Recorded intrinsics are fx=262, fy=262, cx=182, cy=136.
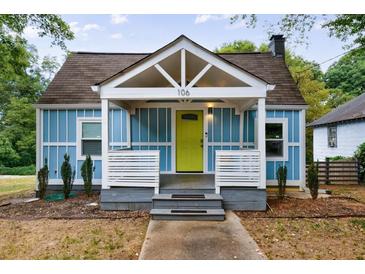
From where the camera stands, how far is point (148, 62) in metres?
5.89

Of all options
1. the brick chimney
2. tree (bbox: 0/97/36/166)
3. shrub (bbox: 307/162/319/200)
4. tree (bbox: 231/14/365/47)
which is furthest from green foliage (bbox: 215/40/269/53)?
tree (bbox: 0/97/36/166)

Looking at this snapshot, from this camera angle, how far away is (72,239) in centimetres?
438

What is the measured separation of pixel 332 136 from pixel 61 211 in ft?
48.1

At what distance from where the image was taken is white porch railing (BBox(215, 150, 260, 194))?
605cm

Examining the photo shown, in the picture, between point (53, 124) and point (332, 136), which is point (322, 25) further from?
point (332, 136)

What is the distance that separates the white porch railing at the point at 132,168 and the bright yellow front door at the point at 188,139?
226cm

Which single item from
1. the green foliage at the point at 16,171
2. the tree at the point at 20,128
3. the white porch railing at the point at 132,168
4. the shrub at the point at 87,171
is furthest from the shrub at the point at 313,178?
the tree at the point at 20,128

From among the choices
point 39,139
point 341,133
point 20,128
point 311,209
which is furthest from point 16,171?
point 341,133

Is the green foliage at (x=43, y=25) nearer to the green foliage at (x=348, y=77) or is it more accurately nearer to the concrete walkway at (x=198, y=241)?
the concrete walkway at (x=198, y=241)

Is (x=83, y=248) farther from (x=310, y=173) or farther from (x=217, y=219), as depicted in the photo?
(x=310, y=173)

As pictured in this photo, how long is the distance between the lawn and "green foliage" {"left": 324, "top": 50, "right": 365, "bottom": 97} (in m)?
23.5

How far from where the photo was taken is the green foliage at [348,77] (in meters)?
26.5

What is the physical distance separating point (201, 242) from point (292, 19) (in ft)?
21.8
